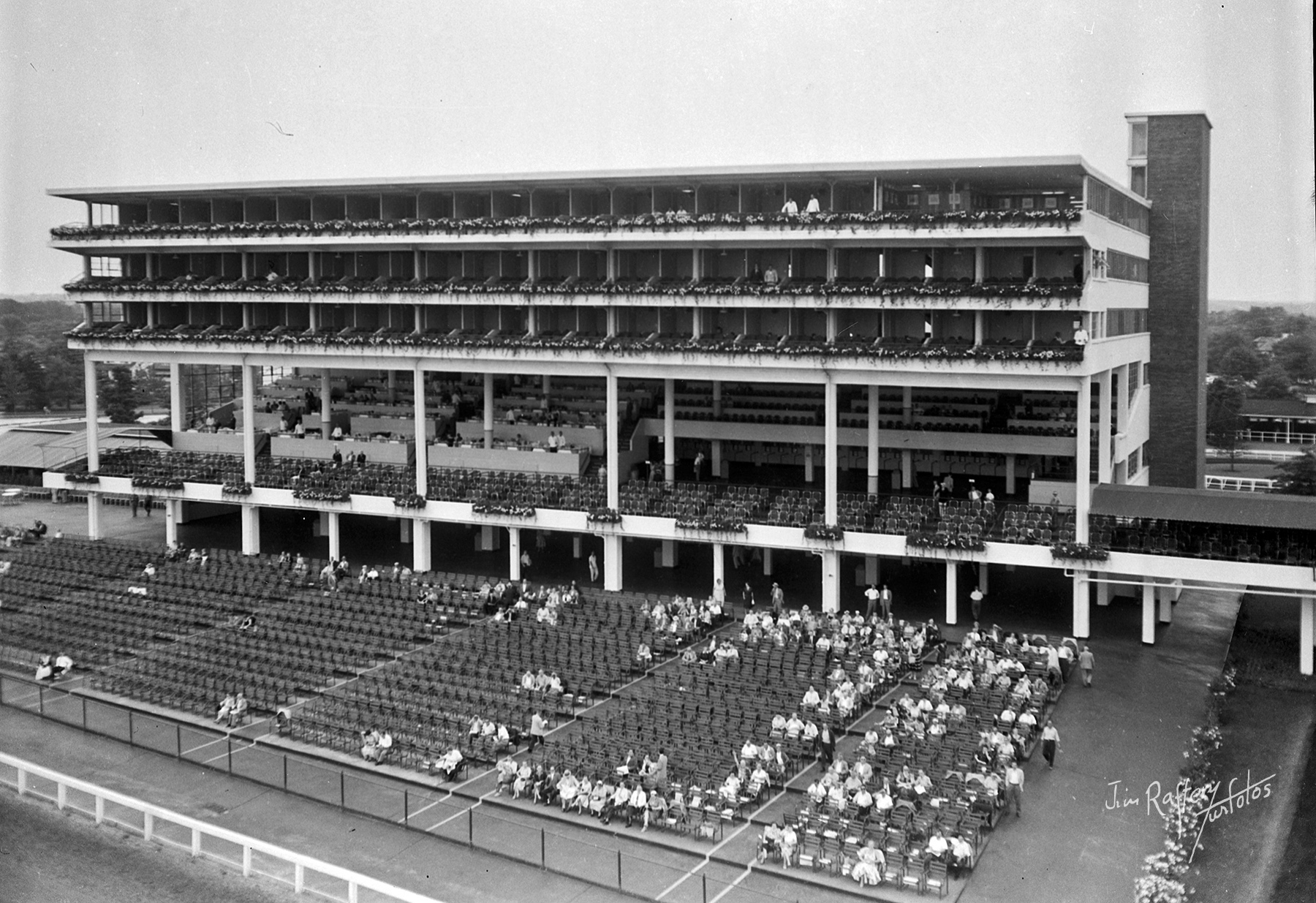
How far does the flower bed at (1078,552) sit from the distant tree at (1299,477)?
122 ft

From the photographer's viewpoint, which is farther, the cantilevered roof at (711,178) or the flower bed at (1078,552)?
the cantilevered roof at (711,178)

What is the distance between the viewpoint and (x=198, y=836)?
2598cm

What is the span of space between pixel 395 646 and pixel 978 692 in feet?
61.1

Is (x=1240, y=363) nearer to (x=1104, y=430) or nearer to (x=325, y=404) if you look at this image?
(x=1104, y=430)

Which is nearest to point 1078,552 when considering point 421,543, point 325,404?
point 421,543

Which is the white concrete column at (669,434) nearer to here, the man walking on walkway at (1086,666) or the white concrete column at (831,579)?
the white concrete column at (831,579)

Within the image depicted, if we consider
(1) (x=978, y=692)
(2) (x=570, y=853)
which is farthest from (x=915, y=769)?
(2) (x=570, y=853)

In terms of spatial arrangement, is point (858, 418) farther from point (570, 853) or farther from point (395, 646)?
point (570, 853)

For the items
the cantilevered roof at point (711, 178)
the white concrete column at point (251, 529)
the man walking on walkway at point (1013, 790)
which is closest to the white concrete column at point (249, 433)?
the white concrete column at point (251, 529)

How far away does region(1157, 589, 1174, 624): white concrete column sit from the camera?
1704 inches

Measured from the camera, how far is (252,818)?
28609mm

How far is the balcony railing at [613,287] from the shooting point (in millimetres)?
42469

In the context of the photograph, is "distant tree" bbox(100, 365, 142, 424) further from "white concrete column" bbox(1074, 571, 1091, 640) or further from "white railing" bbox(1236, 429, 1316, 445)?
"white railing" bbox(1236, 429, 1316, 445)

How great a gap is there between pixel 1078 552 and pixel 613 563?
16802 millimetres
